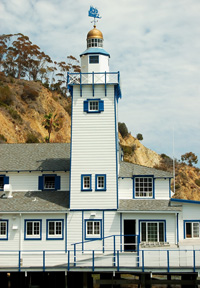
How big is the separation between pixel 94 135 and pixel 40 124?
48420mm

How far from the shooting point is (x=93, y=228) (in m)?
28.7

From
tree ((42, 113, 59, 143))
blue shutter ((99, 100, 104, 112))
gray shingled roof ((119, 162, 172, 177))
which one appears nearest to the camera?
blue shutter ((99, 100, 104, 112))

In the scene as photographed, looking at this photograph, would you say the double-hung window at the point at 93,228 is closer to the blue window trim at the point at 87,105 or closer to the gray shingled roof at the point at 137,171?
the gray shingled roof at the point at 137,171

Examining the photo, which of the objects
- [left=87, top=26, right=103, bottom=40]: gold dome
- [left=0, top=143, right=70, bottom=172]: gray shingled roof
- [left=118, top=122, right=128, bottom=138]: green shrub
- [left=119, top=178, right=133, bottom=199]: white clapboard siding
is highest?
[left=118, top=122, right=128, bottom=138]: green shrub

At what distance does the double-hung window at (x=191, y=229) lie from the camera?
2889cm

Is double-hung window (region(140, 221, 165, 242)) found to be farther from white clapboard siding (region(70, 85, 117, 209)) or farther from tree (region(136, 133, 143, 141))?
tree (region(136, 133, 143, 141))

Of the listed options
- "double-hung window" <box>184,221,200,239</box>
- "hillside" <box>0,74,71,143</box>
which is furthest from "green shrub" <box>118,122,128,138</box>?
"double-hung window" <box>184,221,200,239</box>

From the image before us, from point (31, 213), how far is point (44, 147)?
25.6 ft

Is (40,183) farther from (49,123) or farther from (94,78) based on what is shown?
(49,123)

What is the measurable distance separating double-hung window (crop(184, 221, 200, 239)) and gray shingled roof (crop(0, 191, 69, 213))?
7848 mm

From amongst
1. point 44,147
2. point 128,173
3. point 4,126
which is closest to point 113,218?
point 128,173

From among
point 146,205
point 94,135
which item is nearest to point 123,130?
point 94,135

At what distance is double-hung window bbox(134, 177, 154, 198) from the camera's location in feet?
100

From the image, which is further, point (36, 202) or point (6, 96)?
point (6, 96)
